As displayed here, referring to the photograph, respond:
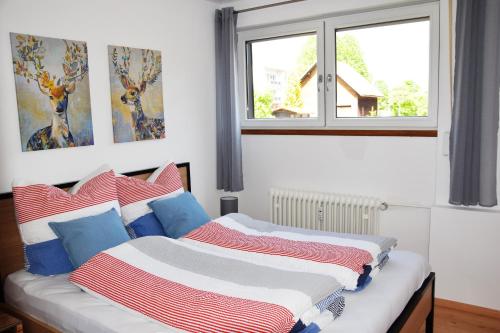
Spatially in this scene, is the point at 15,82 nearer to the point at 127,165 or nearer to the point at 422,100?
the point at 127,165

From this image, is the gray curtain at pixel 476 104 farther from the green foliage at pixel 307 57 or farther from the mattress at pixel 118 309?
the green foliage at pixel 307 57

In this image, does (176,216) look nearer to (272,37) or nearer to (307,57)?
(307,57)

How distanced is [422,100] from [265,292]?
2.07 meters

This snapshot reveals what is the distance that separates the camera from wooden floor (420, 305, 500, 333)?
2758mm

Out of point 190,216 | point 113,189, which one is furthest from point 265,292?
point 113,189

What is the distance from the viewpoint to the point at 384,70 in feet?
10.9

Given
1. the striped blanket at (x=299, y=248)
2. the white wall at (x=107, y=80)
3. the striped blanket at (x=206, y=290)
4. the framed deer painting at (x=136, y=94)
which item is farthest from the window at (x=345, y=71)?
the striped blanket at (x=206, y=290)

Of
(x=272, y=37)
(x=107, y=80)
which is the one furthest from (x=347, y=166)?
(x=107, y=80)

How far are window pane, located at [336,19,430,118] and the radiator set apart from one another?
68 centimetres

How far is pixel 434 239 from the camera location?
10.1ft

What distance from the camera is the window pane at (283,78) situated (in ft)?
12.0

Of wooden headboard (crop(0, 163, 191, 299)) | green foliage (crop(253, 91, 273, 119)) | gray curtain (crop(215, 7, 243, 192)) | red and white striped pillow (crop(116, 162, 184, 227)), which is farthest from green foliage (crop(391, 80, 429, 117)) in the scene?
wooden headboard (crop(0, 163, 191, 299))

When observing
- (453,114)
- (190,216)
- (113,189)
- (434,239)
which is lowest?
(434,239)

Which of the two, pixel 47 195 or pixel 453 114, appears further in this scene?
pixel 453 114
